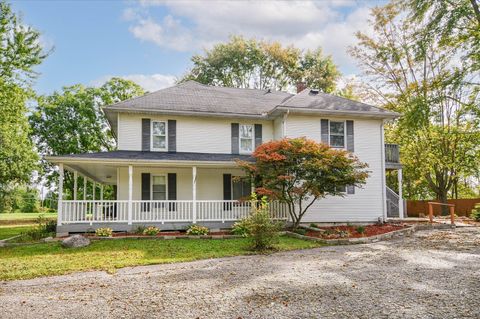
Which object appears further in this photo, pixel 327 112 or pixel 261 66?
pixel 261 66

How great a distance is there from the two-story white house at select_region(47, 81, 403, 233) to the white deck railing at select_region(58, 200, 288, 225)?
0.15 feet

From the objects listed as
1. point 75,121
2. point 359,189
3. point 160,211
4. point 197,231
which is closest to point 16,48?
point 160,211

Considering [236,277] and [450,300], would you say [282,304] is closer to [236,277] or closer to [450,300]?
[236,277]

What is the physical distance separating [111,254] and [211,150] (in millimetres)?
7573

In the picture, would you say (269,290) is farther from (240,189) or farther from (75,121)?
(75,121)

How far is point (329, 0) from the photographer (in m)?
13.7

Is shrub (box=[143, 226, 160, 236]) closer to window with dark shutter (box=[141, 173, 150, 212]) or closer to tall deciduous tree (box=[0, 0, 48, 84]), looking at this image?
window with dark shutter (box=[141, 173, 150, 212])

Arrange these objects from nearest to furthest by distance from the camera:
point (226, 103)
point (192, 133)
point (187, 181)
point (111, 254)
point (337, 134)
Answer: point (111, 254)
point (187, 181)
point (192, 133)
point (337, 134)
point (226, 103)

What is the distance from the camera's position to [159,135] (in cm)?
1662

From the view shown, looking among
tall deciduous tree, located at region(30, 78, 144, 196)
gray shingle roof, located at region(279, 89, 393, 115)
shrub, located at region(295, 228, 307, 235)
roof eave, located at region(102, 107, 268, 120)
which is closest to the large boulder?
roof eave, located at region(102, 107, 268, 120)

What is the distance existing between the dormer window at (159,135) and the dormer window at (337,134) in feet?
25.6

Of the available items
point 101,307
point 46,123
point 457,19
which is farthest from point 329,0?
point 46,123

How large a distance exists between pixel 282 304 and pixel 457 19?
15.5 m

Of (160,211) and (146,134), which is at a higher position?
(146,134)
